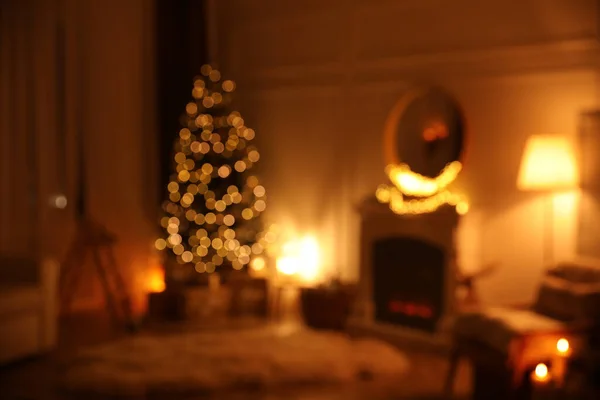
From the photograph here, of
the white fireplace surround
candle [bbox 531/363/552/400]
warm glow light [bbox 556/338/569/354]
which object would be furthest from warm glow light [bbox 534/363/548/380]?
the white fireplace surround

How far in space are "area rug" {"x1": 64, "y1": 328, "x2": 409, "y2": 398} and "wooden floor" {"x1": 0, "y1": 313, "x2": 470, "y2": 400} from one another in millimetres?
111

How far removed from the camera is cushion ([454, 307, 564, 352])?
3.98 m

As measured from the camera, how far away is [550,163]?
16.3 ft

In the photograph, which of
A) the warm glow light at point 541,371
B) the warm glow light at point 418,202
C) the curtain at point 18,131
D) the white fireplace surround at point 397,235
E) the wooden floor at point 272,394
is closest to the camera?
the warm glow light at point 541,371

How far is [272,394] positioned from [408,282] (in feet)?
5.98

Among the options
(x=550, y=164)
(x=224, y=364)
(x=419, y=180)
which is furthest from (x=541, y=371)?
(x=419, y=180)

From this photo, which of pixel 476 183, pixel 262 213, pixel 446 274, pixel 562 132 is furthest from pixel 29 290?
pixel 562 132

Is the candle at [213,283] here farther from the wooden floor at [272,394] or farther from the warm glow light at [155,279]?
the wooden floor at [272,394]

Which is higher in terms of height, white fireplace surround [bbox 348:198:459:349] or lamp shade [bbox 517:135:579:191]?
lamp shade [bbox 517:135:579:191]

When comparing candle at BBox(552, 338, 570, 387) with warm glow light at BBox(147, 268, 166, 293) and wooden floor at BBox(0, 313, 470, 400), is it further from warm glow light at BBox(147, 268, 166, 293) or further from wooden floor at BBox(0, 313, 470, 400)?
warm glow light at BBox(147, 268, 166, 293)

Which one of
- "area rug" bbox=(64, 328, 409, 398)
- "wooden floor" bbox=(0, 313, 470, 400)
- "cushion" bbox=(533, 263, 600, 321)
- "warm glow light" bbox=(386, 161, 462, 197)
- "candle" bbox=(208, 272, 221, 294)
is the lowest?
"wooden floor" bbox=(0, 313, 470, 400)

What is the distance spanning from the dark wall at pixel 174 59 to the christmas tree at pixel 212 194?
379mm

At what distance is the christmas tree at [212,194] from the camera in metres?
6.72

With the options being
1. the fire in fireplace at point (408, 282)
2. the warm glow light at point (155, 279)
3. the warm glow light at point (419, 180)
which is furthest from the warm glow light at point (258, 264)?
the warm glow light at point (419, 180)
